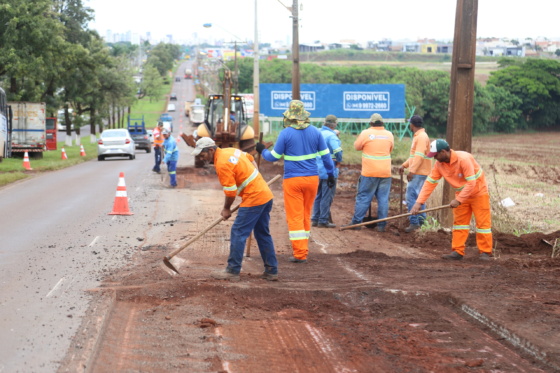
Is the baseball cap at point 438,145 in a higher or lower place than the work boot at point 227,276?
higher

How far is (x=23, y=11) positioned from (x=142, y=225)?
69.2 feet

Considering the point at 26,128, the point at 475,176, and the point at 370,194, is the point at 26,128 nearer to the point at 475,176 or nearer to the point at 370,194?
the point at 370,194

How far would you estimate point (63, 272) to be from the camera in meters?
8.66

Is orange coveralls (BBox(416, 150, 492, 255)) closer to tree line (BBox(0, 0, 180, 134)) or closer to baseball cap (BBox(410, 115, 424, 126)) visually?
baseball cap (BBox(410, 115, 424, 126))

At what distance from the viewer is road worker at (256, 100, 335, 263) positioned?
30.9ft

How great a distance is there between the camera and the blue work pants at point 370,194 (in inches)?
492

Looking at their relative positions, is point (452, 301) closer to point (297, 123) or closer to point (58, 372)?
point (297, 123)

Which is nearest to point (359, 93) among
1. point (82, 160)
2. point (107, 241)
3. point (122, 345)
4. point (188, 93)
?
point (82, 160)

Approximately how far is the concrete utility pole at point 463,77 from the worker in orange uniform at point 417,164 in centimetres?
52

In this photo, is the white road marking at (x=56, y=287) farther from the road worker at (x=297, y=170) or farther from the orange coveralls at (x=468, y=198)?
the orange coveralls at (x=468, y=198)

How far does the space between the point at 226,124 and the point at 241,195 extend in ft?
48.3

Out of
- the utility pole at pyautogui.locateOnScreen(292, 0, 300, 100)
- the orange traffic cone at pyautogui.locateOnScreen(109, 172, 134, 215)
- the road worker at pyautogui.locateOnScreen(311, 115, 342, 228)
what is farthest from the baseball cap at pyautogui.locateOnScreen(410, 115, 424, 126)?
the utility pole at pyautogui.locateOnScreen(292, 0, 300, 100)

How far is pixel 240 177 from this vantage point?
8141 millimetres

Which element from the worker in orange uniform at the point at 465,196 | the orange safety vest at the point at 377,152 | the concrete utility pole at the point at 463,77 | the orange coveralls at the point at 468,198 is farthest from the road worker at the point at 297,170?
the concrete utility pole at the point at 463,77
